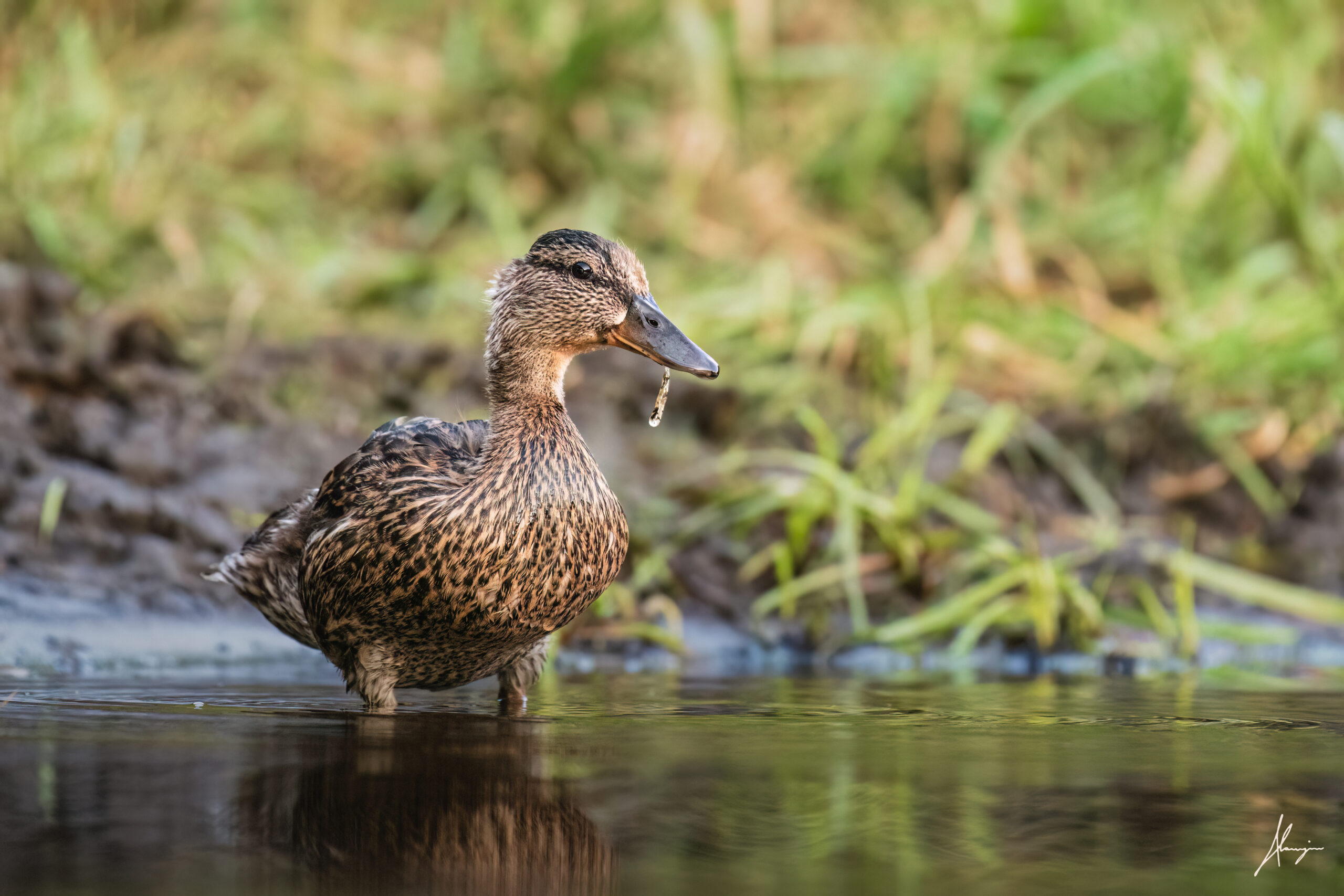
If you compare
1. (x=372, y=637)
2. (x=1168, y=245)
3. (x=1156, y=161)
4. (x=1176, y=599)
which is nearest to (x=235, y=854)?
(x=372, y=637)

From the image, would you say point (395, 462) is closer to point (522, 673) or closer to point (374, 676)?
point (374, 676)

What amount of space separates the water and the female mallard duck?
181mm

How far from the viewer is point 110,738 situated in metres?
3.10

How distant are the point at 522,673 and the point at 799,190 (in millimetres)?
5238

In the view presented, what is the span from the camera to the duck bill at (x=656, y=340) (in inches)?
152

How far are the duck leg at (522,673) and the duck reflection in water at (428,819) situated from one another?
806 mm

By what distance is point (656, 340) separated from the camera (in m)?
3.93

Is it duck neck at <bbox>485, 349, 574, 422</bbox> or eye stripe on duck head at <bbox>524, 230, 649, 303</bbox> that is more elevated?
eye stripe on duck head at <bbox>524, 230, 649, 303</bbox>

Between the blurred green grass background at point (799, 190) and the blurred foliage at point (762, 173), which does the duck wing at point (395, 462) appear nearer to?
the blurred green grass background at point (799, 190)

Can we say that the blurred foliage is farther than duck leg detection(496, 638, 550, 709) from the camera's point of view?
Yes

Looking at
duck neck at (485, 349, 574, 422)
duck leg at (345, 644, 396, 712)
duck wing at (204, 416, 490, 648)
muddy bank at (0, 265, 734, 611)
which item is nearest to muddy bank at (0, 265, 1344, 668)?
muddy bank at (0, 265, 734, 611)

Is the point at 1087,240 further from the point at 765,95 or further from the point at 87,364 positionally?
the point at 87,364

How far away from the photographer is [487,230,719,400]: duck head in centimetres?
397
